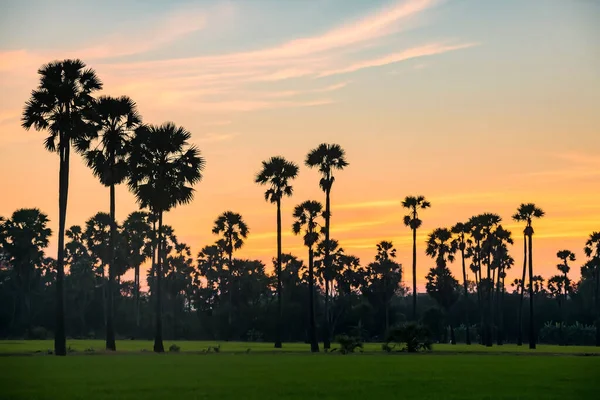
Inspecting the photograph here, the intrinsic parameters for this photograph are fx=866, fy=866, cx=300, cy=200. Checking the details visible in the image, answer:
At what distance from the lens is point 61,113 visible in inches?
2259

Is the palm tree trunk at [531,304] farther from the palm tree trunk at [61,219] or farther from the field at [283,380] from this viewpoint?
the palm tree trunk at [61,219]

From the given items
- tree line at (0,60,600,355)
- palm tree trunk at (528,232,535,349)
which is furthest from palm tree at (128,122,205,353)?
palm tree trunk at (528,232,535,349)

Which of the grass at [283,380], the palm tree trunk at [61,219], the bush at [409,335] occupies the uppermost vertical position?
the palm tree trunk at [61,219]

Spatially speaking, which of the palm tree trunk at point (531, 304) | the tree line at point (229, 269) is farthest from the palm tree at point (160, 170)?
the palm tree trunk at point (531, 304)

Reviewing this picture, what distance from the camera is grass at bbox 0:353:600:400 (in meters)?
27.8

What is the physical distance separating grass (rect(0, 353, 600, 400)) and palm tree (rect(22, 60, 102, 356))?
11.3 m

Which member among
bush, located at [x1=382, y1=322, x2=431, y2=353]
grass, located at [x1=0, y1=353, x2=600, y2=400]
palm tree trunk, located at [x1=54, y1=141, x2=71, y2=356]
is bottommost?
grass, located at [x1=0, y1=353, x2=600, y2=400]

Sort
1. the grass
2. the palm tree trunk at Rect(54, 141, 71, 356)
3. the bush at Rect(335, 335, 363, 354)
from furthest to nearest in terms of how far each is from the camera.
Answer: the bush at Rect(335, 335, 363, 354)
the palm tree trunk at Rect(54, 141, 71, 356)
the grass

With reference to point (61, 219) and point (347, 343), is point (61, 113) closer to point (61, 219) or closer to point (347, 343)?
point (61, 219)

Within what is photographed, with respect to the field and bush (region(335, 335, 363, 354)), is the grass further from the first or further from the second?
bush (region(335, 335, 363, 354))

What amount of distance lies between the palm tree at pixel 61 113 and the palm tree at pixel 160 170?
23.8 feet

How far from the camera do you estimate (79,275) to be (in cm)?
13775

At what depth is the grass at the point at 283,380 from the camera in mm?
27828

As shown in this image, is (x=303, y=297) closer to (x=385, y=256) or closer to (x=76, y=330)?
(x=385, y=256)
